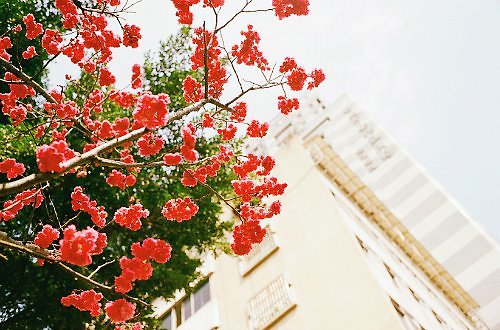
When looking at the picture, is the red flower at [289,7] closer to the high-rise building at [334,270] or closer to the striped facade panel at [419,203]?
the high-rise building at [334,270]

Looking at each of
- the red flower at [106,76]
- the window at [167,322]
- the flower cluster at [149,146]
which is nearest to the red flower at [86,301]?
the flower cluster at [149,146]

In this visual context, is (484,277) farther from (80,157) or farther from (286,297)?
(80,157)

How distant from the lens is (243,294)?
12.2m

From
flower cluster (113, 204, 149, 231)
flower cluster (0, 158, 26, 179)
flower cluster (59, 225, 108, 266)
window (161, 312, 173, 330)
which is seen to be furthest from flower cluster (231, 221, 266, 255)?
window (161, 312, 173, 330)

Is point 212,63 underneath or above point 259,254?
underneath

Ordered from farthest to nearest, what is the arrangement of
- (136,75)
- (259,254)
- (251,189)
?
Result: (259,254) < (136,75) < (251,189)

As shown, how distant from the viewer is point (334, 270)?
10000 mm

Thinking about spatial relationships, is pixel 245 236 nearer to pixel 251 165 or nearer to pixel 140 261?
pixel 251 165

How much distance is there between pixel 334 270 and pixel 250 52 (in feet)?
21.9

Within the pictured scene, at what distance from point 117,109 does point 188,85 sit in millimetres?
3277

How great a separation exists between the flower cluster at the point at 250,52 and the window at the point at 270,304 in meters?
6.98

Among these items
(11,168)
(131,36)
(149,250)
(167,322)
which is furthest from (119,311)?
(167,322)

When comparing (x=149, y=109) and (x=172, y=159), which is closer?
(x=149, y=109)

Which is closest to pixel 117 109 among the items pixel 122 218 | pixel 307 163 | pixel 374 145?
pixel 122 218
